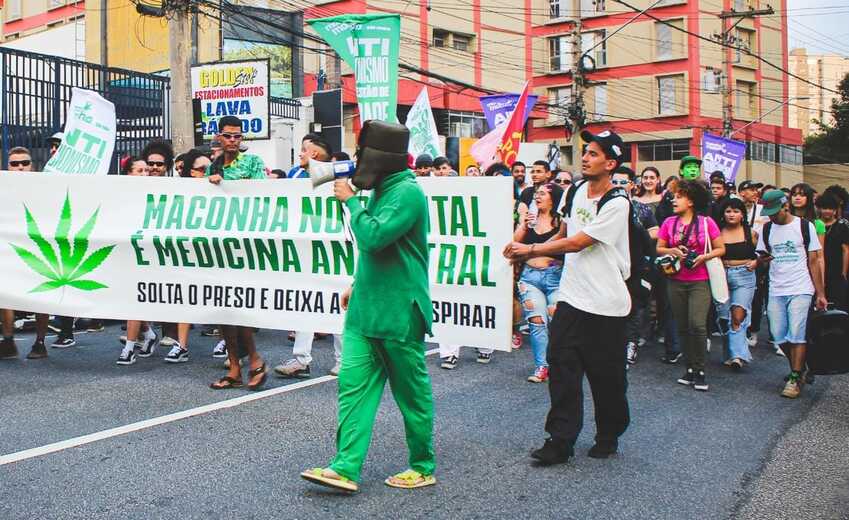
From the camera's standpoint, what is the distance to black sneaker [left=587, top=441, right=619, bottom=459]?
536 centimetres

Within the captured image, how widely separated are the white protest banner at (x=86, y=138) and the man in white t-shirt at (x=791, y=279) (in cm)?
675

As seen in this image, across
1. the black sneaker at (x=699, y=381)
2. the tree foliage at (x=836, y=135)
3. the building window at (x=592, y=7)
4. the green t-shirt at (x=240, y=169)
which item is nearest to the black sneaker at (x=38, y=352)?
the green t-shirt at (x=240, y=169)

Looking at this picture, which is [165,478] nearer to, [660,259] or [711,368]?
[660,259]

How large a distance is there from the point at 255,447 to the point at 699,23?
46.3 m

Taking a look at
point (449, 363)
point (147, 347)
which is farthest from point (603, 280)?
point (147, 347)

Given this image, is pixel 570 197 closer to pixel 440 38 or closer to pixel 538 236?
pixel 538 236

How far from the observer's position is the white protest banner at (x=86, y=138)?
9.42 metres

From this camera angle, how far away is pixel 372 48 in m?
10.4

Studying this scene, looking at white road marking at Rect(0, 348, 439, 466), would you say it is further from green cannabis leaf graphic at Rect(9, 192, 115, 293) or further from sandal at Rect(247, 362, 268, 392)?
green cannabis leaf graphic at Rect(9, 192, 115, 293)

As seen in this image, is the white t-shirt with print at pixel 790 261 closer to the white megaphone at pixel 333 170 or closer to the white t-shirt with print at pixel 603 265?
the white t-shirt with print at pixel 603 265

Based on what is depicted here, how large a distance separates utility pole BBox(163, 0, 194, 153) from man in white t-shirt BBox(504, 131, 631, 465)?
9.90m

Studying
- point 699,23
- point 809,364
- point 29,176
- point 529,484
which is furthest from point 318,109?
point 699,23

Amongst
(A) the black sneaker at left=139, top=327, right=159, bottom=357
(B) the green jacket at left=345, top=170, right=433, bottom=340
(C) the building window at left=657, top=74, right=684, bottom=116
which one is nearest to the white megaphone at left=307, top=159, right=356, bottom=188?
(B) the green jacket at left=345, top=170, right=433, bottom=340

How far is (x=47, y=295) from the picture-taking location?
310 inches
